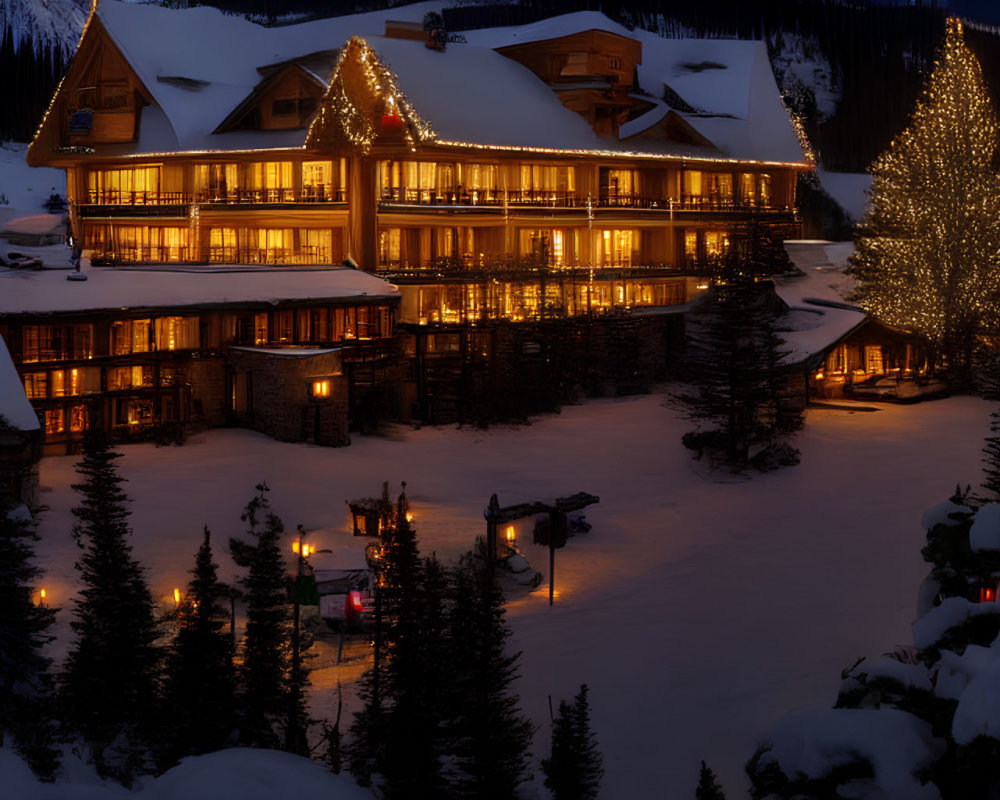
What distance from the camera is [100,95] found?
66.1 meters

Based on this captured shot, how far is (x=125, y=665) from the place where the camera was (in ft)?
75.2

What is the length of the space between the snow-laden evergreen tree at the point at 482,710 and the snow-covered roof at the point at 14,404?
15687mm

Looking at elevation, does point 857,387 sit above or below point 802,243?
below

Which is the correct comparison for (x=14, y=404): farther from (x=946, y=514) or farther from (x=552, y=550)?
(x=946, y=514)

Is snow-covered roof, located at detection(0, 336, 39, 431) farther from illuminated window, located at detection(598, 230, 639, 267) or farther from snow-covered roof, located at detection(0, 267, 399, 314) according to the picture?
illuminated window, located at detection(598, 230, 639, 267)

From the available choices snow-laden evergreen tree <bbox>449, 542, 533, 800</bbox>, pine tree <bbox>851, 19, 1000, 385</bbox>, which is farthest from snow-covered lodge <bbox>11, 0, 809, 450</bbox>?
snow-laden evergreen tree <bbox>449, 542, 533, 800</bbox>

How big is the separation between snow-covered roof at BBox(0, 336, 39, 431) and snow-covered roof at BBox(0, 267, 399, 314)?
553 cm

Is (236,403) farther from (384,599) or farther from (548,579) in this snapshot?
(384,599)

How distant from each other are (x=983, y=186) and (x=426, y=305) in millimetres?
24236

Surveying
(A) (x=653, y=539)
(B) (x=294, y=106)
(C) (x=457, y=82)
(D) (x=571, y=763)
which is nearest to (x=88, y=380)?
(A) (x=653, y=539)

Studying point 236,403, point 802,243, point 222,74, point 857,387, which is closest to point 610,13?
point 802,243

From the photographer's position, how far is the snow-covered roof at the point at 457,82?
193 ft

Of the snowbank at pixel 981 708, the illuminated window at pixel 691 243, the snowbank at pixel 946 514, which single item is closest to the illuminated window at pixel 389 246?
the illuminated window at pixel 691 243

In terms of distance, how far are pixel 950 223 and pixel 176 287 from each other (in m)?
32.6
